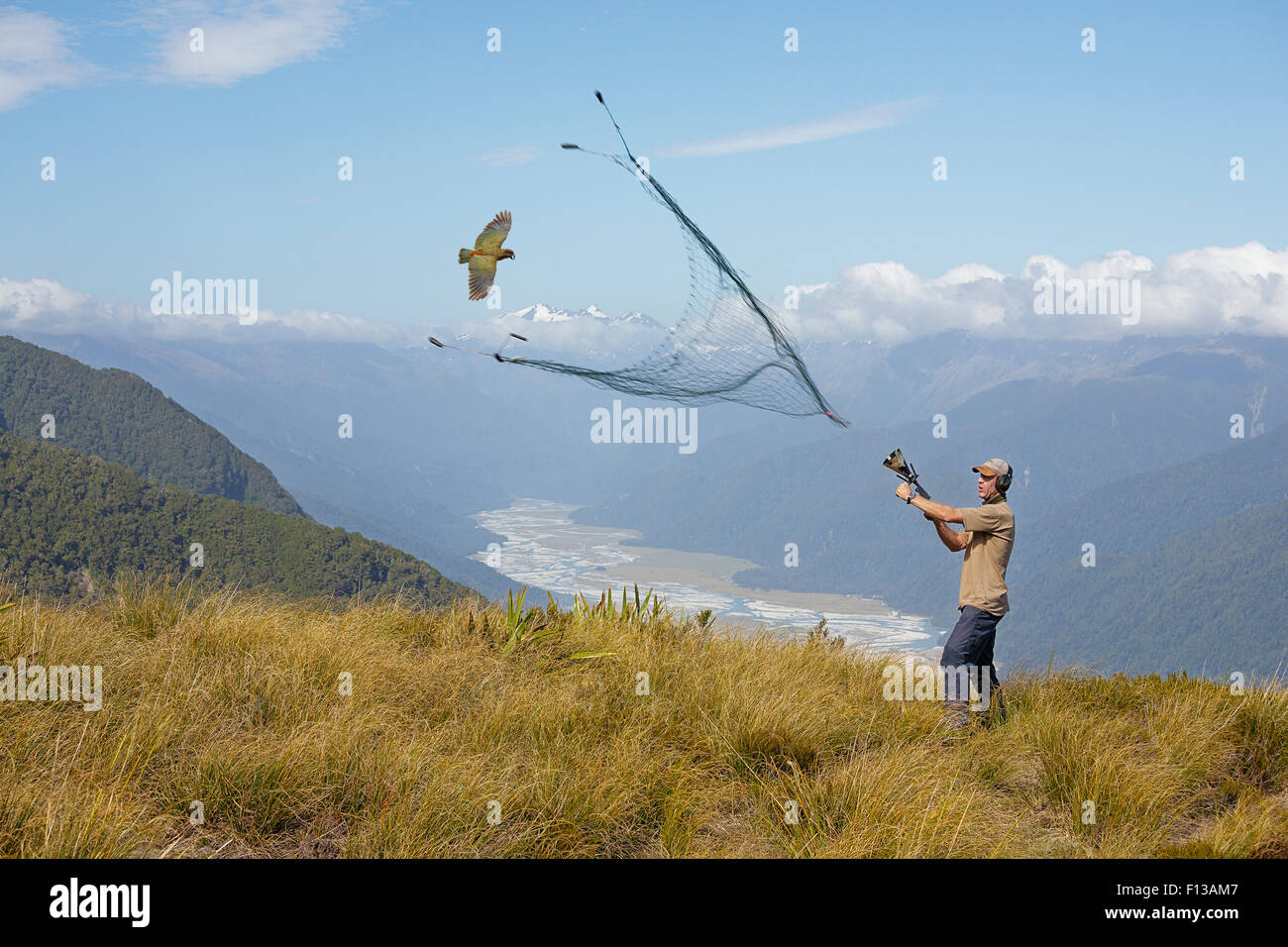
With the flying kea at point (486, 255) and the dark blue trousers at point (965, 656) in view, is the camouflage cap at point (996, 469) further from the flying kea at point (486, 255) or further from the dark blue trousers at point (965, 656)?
the flying kea at point (486, 255)

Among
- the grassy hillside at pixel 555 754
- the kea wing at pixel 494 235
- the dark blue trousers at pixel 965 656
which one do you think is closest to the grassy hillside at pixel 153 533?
the grassy hillside at pixel 555 754

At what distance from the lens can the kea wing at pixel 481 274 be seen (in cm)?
446

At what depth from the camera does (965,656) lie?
728 centimetres

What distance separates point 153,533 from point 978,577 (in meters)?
103

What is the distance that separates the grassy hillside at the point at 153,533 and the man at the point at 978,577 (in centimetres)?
7693

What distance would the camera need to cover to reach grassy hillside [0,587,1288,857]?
4.77 m

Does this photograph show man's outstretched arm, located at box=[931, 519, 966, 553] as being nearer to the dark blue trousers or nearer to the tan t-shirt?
the tan t-shirt

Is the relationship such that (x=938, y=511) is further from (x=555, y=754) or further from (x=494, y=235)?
(x=494, y=235)

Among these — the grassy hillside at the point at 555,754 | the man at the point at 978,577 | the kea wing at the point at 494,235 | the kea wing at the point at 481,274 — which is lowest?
the grassy hillside at the point at 555,754

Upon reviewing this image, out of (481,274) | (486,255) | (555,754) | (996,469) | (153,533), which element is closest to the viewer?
(481,274)

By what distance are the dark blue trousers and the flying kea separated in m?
4.70

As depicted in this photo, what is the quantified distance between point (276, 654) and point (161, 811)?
6.79 feet

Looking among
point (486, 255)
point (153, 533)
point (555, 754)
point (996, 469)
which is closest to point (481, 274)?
point (486, 255)
